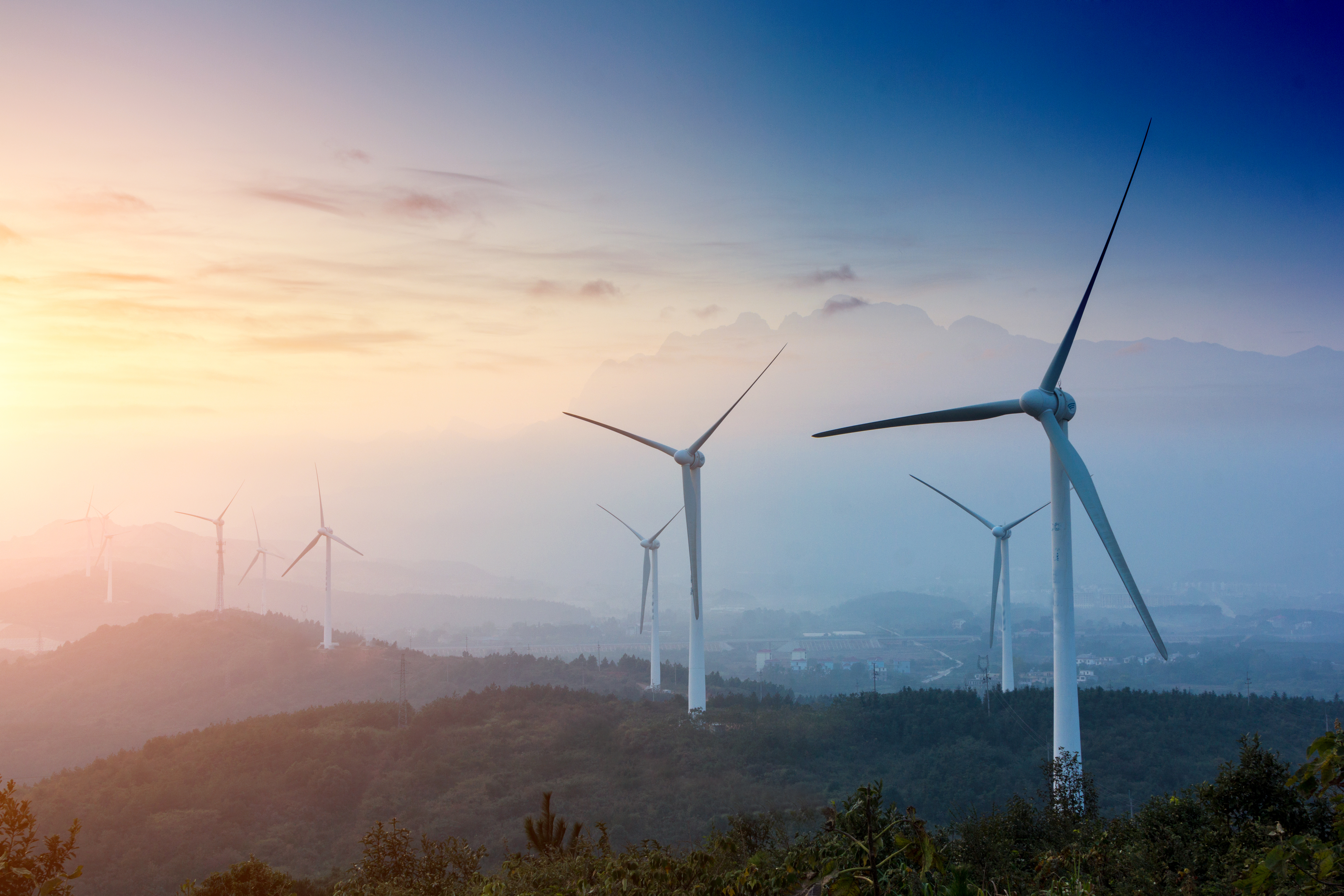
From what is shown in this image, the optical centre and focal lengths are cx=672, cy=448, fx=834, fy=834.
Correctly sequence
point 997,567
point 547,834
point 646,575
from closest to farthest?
point 547,834
point 997,567
point 646,575

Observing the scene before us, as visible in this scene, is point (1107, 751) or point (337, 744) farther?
point (337, 744)

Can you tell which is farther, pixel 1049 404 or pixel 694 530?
pixel 694 530

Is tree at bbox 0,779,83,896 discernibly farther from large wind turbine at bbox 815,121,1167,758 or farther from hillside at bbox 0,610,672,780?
hillside at bbox 0,610,672,780

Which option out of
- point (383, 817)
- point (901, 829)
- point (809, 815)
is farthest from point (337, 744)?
point (901, 829)

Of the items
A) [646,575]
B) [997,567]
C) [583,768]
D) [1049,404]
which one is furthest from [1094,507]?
[646,575]

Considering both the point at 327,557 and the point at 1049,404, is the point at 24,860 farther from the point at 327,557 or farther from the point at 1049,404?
the point at 327,557

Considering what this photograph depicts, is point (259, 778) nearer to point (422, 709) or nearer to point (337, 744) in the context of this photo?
point (337, 744)
